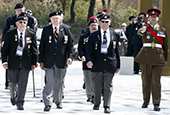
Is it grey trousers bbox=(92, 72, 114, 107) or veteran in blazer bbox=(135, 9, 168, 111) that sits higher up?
veteran in blazer bbox=(135, 9, 168, 111)

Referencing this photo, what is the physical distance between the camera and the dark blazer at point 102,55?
26.7 feet

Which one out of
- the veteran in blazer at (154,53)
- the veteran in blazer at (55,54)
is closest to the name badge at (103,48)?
the veteran in blazer at (55,54)

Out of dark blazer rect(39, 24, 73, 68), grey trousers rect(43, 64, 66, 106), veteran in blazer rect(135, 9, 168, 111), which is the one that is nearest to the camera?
grey trousers rect(43, 64, 66, 106)

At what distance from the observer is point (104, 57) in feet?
26.8

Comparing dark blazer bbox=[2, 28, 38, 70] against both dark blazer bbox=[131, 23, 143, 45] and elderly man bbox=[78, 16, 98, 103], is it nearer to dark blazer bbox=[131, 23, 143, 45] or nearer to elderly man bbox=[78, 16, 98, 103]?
elderly man bbox=[78, 16, 98, 103]

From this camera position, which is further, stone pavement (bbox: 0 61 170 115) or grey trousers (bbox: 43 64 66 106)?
grey trousers (bbox: 43 64 66 106)

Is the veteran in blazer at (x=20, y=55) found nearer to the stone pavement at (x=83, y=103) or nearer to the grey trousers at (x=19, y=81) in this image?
the grey trousers at (x=19, y=81)

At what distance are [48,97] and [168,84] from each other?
607 centimetres

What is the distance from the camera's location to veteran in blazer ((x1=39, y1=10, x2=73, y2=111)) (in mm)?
8352

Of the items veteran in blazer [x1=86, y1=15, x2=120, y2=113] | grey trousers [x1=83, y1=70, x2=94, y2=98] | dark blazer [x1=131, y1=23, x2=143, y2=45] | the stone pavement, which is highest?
dark blazer [x1=131, y1=23, x2=143, y2=45]

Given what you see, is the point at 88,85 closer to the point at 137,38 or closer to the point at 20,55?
the point at 20,55

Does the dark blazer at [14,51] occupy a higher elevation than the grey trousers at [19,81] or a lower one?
higher

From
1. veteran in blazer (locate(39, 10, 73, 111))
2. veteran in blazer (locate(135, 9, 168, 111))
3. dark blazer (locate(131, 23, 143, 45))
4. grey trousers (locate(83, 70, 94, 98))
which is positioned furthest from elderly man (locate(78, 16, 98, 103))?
dark blazer (locate(131, 23, 143, 45))

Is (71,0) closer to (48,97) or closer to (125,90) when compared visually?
(125,90)
